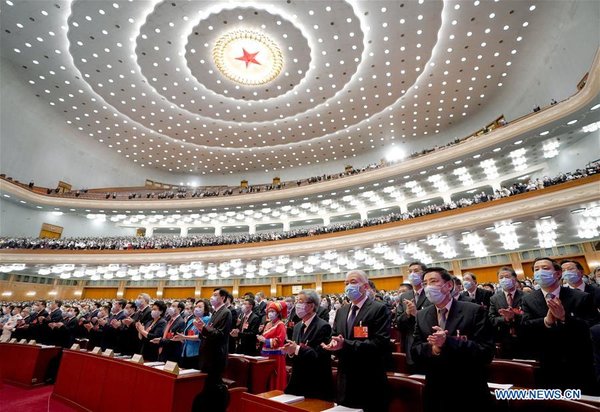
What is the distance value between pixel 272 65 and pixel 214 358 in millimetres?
15655

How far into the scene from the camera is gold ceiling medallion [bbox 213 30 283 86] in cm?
1441

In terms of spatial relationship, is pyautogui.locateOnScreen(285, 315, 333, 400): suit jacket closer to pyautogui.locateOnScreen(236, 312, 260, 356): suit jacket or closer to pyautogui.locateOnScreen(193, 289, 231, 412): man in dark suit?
pyautogui.locateOnScreen(193, 289, 231, 412): man in dark suit

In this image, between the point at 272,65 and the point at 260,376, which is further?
the point at 272,65

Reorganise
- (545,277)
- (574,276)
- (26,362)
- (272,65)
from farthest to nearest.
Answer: (272,65)
(26,362)
(574,276)
(545,277)

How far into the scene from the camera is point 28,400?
441cm

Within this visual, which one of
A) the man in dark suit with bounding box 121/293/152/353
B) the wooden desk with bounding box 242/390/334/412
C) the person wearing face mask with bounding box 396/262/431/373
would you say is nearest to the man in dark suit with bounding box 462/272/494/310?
the person wearing face mask with bounding box 396/262/431/373

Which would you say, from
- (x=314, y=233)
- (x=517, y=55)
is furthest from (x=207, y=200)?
(x=517, y=55)

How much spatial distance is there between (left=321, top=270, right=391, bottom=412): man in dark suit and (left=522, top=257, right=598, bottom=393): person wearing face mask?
119 centimetres

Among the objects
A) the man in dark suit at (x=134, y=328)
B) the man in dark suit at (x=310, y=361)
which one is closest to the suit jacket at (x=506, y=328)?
the man in dark suit at (x=310, y=361)

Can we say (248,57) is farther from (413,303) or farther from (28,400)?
(413,303)

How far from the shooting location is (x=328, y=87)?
17109mm

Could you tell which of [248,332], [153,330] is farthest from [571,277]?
[153,330]

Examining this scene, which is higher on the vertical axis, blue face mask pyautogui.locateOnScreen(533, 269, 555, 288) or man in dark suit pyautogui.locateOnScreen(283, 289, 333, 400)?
blue face mask pyautogui.locateOnScreen(533, 269, 555, 288)

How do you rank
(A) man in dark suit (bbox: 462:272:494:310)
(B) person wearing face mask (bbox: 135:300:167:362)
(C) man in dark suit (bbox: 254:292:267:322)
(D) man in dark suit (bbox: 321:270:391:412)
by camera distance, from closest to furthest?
(D) man in dark suit (bbox: 321:270:391:412) → (A) man in dark suit (bbox: 462:272:494:310) → (B) person wearing face mask (bbox: 135:300:167:362) → (C) man in dark suit (bbox: 254:292:267:322)
